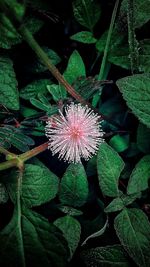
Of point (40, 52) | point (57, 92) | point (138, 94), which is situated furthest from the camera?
point (57, 92)

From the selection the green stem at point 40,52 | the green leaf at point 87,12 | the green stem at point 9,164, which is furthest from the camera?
the green leaf at point 87,12

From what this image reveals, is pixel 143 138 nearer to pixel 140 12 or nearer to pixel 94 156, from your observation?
pixel 94 156

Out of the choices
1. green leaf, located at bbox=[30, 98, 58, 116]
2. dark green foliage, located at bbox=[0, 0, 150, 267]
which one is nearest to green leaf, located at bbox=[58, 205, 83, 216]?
dark green foliage, located at bbox=[0, 0, 150, 267]

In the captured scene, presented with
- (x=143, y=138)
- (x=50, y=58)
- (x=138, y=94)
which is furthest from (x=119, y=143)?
(x=50, y=58)

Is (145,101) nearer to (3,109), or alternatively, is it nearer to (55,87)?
(55,87)

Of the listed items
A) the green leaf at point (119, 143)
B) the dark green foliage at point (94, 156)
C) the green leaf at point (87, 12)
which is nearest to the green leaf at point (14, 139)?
the dark green foliage at point (94, 156)

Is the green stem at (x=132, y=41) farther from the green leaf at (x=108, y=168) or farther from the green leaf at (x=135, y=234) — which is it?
the green leaf at (x=135, y=234)
